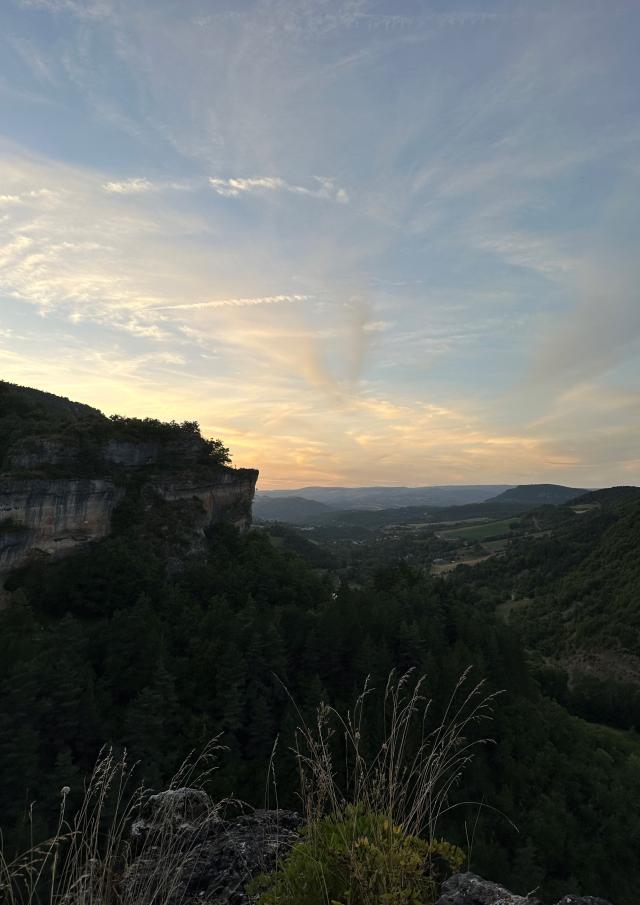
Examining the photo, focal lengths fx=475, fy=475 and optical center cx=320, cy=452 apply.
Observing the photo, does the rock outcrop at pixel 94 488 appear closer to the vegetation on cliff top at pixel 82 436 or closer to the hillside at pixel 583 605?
the vegetation on cliff top at pixel 82 436

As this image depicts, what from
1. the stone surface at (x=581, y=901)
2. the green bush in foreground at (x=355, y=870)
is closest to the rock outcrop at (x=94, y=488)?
the green bush in foreground at (x=355, y=870)

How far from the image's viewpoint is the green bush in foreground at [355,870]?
4.10 m

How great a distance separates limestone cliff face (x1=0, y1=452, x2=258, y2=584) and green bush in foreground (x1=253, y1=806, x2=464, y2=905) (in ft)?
153

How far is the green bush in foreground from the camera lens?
4.10 m

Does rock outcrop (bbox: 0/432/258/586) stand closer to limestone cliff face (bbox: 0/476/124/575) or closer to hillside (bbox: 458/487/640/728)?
limestone cliff face (bbox: 0/476/124/575)

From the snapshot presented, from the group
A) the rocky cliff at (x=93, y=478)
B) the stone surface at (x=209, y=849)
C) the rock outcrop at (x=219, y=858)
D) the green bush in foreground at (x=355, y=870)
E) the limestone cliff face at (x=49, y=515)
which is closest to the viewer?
the green bush in foreground at (x=355, y=870)

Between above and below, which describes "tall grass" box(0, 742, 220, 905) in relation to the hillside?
above

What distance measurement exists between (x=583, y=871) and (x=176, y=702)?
94.1 feet

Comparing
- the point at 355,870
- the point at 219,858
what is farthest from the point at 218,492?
the point at 355,870

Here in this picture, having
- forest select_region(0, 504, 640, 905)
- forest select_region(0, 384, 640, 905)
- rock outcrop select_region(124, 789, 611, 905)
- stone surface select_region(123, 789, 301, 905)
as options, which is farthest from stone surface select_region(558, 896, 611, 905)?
forest select_region(0, 504, 640, 905)

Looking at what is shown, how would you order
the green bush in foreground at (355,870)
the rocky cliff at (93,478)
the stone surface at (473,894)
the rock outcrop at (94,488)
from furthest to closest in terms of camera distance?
the rocky cliff at (93,478), the rock outcrop at (94,488), the stone surface at (473,894), the green bush in foreground at (355,870)

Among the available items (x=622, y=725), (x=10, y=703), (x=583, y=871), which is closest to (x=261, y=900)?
(x=10, y=703)

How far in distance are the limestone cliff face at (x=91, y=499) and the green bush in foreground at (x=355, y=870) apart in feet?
153

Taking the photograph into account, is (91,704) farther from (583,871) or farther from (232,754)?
(583,871)
